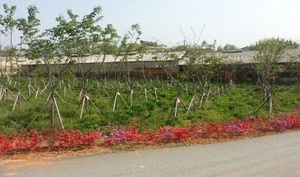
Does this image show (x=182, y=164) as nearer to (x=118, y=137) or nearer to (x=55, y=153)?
(x=118, y=137)

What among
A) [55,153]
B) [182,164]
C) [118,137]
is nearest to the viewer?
[182,164]

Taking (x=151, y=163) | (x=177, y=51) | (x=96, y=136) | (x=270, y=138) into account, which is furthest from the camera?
(x=177, y=51)

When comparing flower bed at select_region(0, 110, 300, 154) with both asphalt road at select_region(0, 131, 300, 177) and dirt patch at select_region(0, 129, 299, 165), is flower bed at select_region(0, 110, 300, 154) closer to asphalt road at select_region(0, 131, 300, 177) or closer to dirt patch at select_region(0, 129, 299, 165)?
dirt patch at select_region(0, 129, 299, 165)

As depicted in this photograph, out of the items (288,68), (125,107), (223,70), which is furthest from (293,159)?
(223,70)

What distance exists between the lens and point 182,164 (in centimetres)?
649

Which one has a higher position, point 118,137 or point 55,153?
point 118,137

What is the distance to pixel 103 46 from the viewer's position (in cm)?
1423

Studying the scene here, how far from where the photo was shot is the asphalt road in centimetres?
593

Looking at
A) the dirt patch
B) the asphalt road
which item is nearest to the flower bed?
the dirt patch

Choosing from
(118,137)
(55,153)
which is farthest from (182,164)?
(55,153)

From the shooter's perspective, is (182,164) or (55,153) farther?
(55,153)

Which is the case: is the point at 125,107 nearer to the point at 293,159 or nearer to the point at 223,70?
the point at 293,159

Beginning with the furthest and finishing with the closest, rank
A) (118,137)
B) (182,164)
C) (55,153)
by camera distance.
→ (118,137) → (55,153) → (182,164)

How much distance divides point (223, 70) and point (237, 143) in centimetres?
2363
